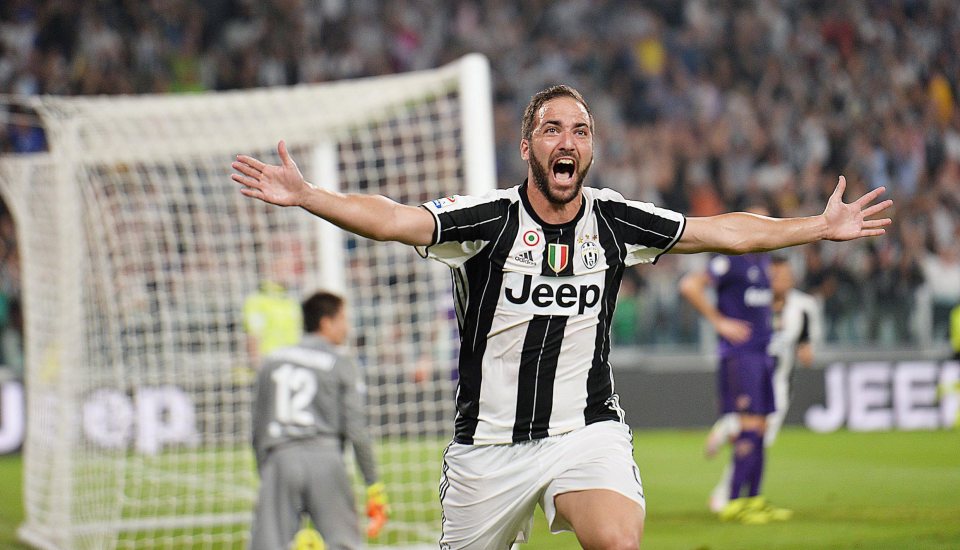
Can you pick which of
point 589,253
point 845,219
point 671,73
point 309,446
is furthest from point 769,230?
point 671,73

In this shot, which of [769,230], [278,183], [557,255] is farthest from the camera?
[769,230]

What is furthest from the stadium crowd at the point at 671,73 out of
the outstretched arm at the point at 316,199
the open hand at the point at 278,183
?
the open hand at the point at 278,183

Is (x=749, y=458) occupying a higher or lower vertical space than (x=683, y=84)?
lower

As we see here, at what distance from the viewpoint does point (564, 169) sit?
4.55 m

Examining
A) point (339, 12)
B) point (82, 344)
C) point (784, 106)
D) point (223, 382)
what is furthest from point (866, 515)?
point (339, 12)

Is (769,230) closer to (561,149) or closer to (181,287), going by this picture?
(561,149)

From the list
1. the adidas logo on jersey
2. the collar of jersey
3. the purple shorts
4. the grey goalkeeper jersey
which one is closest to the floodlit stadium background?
the purple shorts

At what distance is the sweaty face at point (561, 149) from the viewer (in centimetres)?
451

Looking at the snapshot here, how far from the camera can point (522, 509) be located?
462 centimetres

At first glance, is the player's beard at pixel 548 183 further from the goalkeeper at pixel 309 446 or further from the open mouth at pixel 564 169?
the goalkeeper at pixel 309 446

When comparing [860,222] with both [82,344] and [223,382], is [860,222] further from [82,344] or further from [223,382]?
[223,382]

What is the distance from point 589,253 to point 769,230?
0.70 metres

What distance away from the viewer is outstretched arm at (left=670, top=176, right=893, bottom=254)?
4770 mm

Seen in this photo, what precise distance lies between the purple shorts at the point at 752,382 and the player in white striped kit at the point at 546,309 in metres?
4.64
